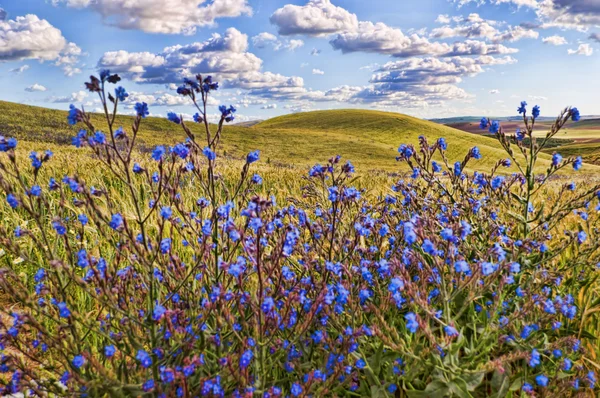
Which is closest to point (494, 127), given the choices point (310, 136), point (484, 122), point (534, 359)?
point (484, 122)

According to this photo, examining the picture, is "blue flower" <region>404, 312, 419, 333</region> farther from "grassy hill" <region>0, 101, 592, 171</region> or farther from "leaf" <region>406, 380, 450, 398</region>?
"grassy hill" <region>0, 101, 592, 171</region>

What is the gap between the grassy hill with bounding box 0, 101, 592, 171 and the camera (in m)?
39.4

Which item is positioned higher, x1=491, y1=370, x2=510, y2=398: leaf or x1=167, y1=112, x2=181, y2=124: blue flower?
x1=167, y1=112, x2=181, y2=124: blue flower

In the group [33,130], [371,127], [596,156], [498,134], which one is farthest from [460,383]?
[596,156]

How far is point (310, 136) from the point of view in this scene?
61344 mm

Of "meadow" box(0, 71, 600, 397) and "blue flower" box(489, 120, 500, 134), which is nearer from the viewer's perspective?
"meadow" box(0, 71, 600, 397)

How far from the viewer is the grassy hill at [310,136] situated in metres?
39.4

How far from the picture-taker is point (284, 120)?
90688mm

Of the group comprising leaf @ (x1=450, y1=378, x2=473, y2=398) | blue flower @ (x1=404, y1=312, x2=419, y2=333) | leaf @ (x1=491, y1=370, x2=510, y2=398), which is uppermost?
blue flower @ (x1=404, y1=312, x2=419, y2=333)

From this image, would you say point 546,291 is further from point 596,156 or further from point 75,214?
point 596,156

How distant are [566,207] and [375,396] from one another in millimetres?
2108

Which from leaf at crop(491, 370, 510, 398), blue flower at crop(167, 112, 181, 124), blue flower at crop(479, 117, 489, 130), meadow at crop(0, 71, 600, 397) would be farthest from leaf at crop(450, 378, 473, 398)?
blue flower at crop(479, 117, 489, 130)

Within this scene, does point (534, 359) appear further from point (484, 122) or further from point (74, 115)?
point (74, 115)

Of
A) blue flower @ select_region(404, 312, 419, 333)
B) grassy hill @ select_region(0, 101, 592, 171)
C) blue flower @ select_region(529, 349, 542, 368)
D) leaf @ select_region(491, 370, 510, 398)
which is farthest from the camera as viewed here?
grassy hill @ select_region(0, 101, 592, 171)
